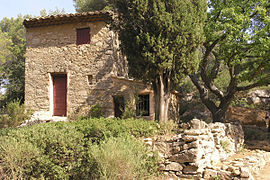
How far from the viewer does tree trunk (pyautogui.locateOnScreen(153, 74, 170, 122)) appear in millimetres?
8688

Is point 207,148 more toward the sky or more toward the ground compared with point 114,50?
more toward the ground

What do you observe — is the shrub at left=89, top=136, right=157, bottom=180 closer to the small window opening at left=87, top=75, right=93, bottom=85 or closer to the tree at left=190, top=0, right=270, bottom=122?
the tree at left=190, top=0, right=270, bottom=122

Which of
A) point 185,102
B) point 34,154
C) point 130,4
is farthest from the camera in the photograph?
point 185,102

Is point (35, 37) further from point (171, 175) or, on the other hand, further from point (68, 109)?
point (171, 175)

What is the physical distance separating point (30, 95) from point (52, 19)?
418 centimetres

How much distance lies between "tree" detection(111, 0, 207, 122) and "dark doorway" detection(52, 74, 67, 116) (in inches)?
207

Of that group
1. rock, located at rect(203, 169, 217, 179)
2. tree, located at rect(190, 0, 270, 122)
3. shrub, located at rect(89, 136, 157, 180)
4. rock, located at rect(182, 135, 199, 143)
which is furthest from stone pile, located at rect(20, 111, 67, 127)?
tree, located at rect(190, 0, 270, 122)

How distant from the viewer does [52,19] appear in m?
12.7

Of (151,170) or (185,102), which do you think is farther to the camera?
(185,102)

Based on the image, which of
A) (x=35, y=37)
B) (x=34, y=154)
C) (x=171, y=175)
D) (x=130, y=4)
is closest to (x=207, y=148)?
(x=171, y=175)

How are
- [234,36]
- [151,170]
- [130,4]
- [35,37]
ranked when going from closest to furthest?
[151,170], [130,4], [234,36], [35,37]

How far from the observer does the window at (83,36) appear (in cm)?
1283

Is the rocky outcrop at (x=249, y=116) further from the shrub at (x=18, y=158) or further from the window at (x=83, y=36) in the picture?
the shrub at (x=18, y=158)

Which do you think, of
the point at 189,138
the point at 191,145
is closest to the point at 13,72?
the point at 189,138
